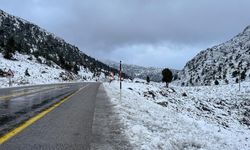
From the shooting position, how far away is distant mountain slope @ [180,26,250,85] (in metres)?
135

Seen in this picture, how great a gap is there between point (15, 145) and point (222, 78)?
140 metres

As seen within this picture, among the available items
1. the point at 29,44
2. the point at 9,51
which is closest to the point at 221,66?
the point at 29,44

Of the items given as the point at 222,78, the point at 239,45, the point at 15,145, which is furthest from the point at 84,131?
the point at 239,45

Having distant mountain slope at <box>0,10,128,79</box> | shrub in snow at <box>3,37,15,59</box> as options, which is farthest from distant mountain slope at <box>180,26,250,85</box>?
shrub in snow at <box>3,37,15,59</box>

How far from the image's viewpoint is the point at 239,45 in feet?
609

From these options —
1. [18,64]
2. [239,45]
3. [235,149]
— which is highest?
[239,45]

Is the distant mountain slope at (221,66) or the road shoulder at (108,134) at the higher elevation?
the distant mountain slope at (221,66)

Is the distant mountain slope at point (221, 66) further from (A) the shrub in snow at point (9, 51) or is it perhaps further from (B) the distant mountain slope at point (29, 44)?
(A) the shrub in snow at point (9, 51)

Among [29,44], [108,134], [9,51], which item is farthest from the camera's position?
[29,44]

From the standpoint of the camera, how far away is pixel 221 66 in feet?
527

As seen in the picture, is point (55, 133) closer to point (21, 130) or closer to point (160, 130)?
point (21, 130)

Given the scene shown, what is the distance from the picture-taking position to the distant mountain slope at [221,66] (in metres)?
135

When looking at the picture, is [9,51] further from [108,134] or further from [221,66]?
[221,66]

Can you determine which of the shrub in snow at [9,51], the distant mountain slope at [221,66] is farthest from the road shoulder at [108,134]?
the distant mountain slope at [221,66]
